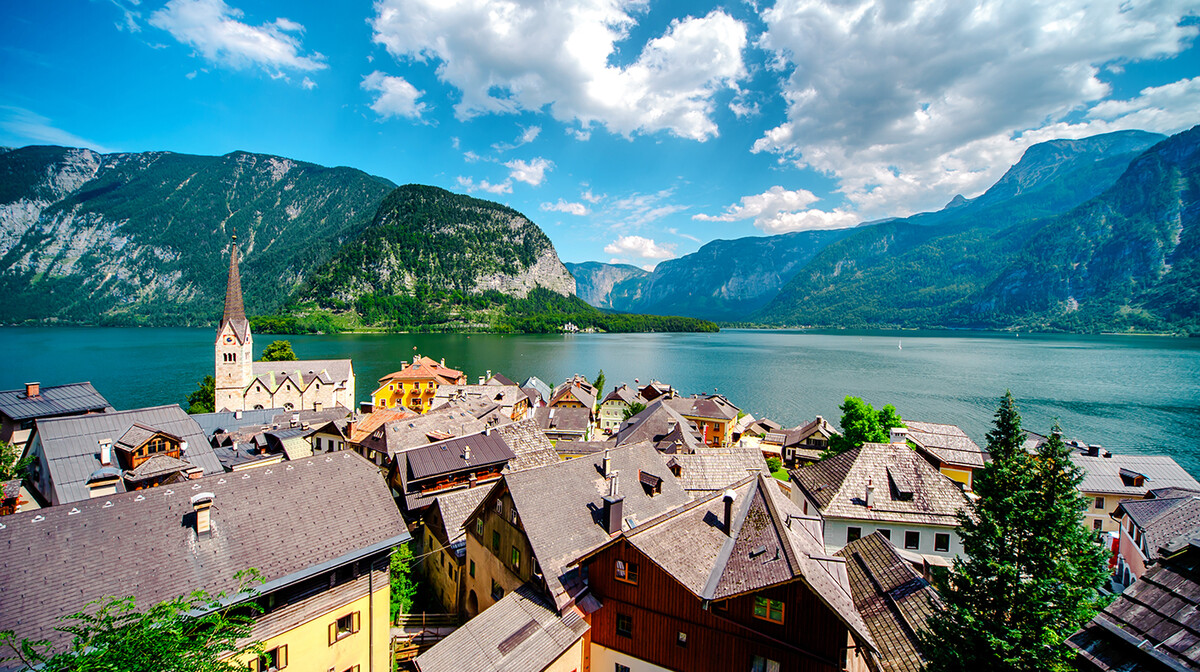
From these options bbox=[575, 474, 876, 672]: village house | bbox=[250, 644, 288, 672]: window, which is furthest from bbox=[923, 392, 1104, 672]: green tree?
bbox=[250, 644, 288, 672]: window

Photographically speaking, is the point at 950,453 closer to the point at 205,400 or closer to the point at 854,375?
the point at 205,400

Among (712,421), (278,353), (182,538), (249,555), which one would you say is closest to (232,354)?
(278,353)

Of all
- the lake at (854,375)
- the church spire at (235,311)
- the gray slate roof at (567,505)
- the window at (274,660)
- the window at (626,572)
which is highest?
the church spire at (235,311)

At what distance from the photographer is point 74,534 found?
39.4 feet

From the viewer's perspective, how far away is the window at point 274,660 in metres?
13.1

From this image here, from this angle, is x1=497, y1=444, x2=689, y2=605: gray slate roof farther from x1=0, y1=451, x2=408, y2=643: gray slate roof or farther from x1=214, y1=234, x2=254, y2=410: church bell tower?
x1=214, y1=234, x2=254, y2=410: church bell tower

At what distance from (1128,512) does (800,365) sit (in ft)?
392

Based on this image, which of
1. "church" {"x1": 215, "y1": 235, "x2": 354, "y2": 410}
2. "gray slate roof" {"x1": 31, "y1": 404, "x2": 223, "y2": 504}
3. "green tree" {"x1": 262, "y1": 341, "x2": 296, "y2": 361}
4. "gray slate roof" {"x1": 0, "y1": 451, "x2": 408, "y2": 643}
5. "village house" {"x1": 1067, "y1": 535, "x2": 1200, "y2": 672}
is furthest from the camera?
"green tree" {"x1": 262, "y1": 341, "x2": 296, "y2": 361}

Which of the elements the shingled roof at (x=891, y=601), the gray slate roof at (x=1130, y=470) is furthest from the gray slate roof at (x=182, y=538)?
the gray slate roof at (x=1130, y=470)

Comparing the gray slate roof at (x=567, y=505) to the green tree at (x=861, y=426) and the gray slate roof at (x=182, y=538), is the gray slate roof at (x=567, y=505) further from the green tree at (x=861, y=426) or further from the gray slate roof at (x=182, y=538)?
the green tree at (x=861, y=426)

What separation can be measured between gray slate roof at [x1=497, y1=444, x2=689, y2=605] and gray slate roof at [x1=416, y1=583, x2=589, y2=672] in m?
0.88

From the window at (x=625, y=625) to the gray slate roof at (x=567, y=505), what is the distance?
2431 mm

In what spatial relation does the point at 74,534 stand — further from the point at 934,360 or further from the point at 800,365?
the point at 934,360

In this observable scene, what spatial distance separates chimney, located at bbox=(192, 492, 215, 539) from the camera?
1340 cm
